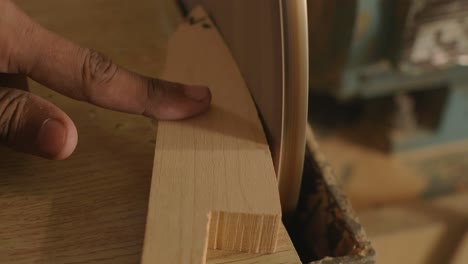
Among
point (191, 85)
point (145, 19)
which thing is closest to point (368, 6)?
point (145, 19)

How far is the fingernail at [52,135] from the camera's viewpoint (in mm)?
377

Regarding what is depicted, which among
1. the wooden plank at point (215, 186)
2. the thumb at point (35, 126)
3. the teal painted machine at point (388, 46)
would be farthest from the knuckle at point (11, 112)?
the teal painted machine at point (388, 46)

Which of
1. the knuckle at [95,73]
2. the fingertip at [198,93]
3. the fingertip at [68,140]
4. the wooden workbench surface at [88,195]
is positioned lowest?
the wooden workbench surface at [88,195]

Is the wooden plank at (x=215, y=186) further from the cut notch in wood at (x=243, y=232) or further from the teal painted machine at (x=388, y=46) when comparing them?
the teal painted machine at (x=388, y=46)

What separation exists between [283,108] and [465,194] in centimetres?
103

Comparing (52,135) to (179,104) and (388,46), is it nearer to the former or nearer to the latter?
(179,104)

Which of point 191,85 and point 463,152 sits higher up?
point 191,85

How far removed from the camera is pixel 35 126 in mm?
384

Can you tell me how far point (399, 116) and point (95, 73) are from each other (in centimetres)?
107

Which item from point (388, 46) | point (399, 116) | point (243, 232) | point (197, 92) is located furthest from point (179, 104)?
point (399, 116)

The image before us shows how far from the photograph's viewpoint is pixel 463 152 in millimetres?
1369

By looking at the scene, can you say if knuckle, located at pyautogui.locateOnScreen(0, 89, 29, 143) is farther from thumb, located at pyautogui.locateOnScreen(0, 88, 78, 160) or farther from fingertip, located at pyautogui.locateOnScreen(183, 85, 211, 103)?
fingertip, located at pyautogui.locateOnScreen(183, 85, 211, 103)

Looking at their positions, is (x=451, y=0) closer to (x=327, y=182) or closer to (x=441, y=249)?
(x=441, y=249)

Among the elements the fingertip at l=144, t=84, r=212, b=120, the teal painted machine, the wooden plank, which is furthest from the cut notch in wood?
the teal painted machine
